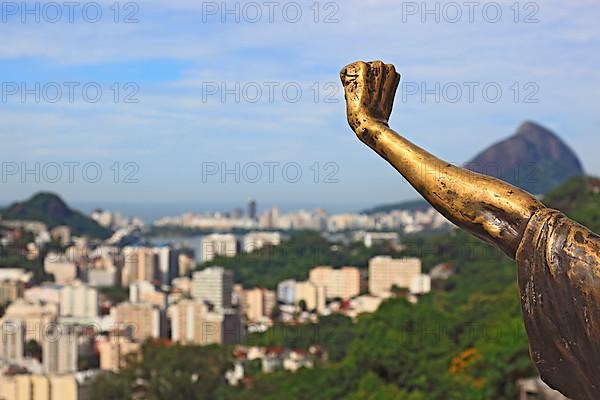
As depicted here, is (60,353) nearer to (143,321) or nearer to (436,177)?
(143,321)

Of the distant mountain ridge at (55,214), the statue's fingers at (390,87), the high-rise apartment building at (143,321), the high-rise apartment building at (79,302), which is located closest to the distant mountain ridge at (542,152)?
the distant mountain ridge at (55,214)

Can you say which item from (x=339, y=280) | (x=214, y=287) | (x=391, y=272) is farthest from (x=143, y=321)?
(x=391, y=272)

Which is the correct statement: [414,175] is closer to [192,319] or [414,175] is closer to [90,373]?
[90,373]

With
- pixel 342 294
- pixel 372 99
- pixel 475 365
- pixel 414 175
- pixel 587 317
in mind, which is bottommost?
pixel 342 294

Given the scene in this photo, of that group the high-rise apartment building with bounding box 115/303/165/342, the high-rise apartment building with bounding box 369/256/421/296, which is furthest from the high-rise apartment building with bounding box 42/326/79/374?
the high-rise apartment building with bounding box 369/256/421/296

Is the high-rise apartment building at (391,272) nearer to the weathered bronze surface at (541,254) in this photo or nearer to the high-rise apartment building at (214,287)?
the high-rise apartment building at (214,287)

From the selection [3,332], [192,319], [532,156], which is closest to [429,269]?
[192,319]
